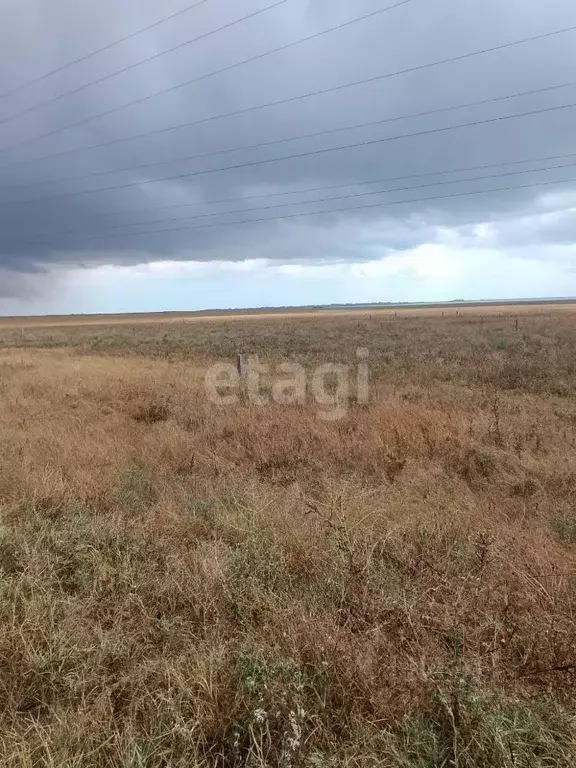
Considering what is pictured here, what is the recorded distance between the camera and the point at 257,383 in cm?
1431

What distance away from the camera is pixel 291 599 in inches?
143

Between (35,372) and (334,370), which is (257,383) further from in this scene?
(35,372)

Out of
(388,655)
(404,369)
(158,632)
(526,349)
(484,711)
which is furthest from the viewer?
(526,349)

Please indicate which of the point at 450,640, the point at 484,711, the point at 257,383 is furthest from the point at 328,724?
the point at 257,383

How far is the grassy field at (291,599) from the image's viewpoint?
247 centimetres

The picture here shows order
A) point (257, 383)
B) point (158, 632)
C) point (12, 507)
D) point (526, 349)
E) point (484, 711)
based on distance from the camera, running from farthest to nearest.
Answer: point (526, 349) → point (257, 383) → point (12, 507) → point (158, 632) → point (484, 711)

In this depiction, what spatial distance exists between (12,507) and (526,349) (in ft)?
72.3

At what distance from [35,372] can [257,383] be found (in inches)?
335

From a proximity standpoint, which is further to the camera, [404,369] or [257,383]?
[404,369]

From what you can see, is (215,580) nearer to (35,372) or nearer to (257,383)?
(257,383)

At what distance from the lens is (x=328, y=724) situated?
2570mm

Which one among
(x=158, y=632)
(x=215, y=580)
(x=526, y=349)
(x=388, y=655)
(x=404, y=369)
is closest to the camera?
(x=388, y=655)

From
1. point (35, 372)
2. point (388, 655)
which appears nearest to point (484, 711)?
point (388, 655)

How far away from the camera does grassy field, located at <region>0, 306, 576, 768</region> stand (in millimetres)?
2473
